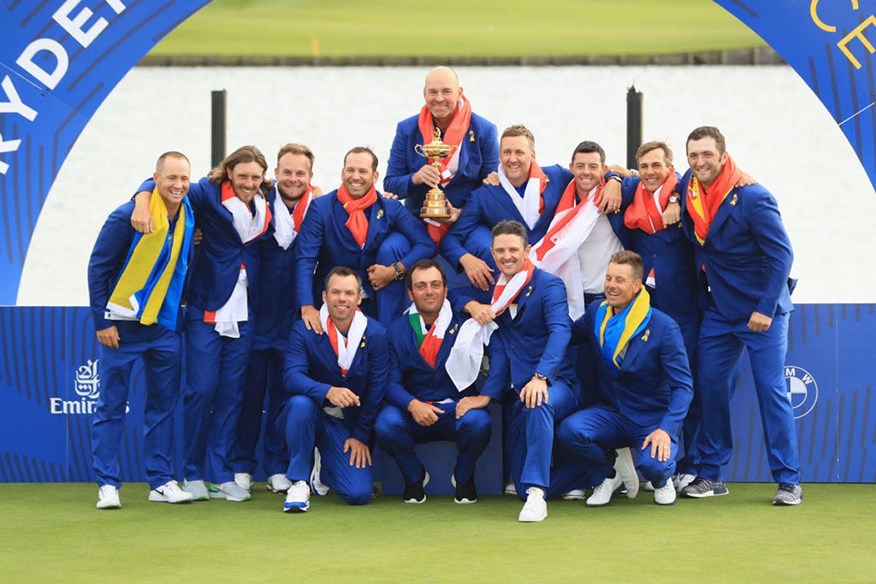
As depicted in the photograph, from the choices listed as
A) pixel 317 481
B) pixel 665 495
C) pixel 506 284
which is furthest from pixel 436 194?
pixel 665 495

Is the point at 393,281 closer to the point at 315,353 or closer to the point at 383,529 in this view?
the point at 315,353

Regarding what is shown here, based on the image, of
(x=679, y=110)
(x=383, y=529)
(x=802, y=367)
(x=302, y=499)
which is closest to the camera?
(x=383, y=529)

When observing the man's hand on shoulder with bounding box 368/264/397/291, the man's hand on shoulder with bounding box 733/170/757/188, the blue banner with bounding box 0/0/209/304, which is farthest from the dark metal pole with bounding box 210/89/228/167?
the man's hand on shoulder with bounding box 733/170/757/188

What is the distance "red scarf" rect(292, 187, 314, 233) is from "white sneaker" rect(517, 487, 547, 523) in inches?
65.5

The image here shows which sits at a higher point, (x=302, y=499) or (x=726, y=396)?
(x=726, y=396)

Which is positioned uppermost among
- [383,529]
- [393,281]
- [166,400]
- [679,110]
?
[679,110]

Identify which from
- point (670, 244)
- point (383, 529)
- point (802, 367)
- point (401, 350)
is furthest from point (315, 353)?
point (802, 367)

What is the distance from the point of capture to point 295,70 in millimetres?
16016

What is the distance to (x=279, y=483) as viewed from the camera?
595 cm

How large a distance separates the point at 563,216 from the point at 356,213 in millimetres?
930

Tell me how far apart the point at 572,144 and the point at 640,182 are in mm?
9461

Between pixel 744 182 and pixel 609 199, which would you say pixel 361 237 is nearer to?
pixel 609 199

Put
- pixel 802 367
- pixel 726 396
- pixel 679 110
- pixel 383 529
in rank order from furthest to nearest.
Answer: pixel 679 110 → pixel 802 367 → pixel 726 396 → pixel 383 529

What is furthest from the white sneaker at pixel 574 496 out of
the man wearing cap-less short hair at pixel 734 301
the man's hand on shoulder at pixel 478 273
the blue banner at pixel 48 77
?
the blue banner at pixel 48 77
